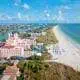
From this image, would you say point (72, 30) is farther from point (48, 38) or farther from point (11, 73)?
point (11, 73)

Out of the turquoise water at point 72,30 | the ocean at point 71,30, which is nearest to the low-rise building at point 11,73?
the ocean at point 71,30

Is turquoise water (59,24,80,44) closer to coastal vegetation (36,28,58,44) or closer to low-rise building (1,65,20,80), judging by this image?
coastal vegetation (36,28,58,44)

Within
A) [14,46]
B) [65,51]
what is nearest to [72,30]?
[65,51]

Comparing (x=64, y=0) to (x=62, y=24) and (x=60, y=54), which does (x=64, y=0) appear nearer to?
(x=62, y=24)

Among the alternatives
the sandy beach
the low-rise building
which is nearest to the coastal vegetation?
the sandy beach

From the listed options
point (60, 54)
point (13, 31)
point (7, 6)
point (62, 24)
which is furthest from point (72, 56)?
point (7, 6)

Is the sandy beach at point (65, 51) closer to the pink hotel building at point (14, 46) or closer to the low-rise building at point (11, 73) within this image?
the pink hotel building at point (14, 46)
